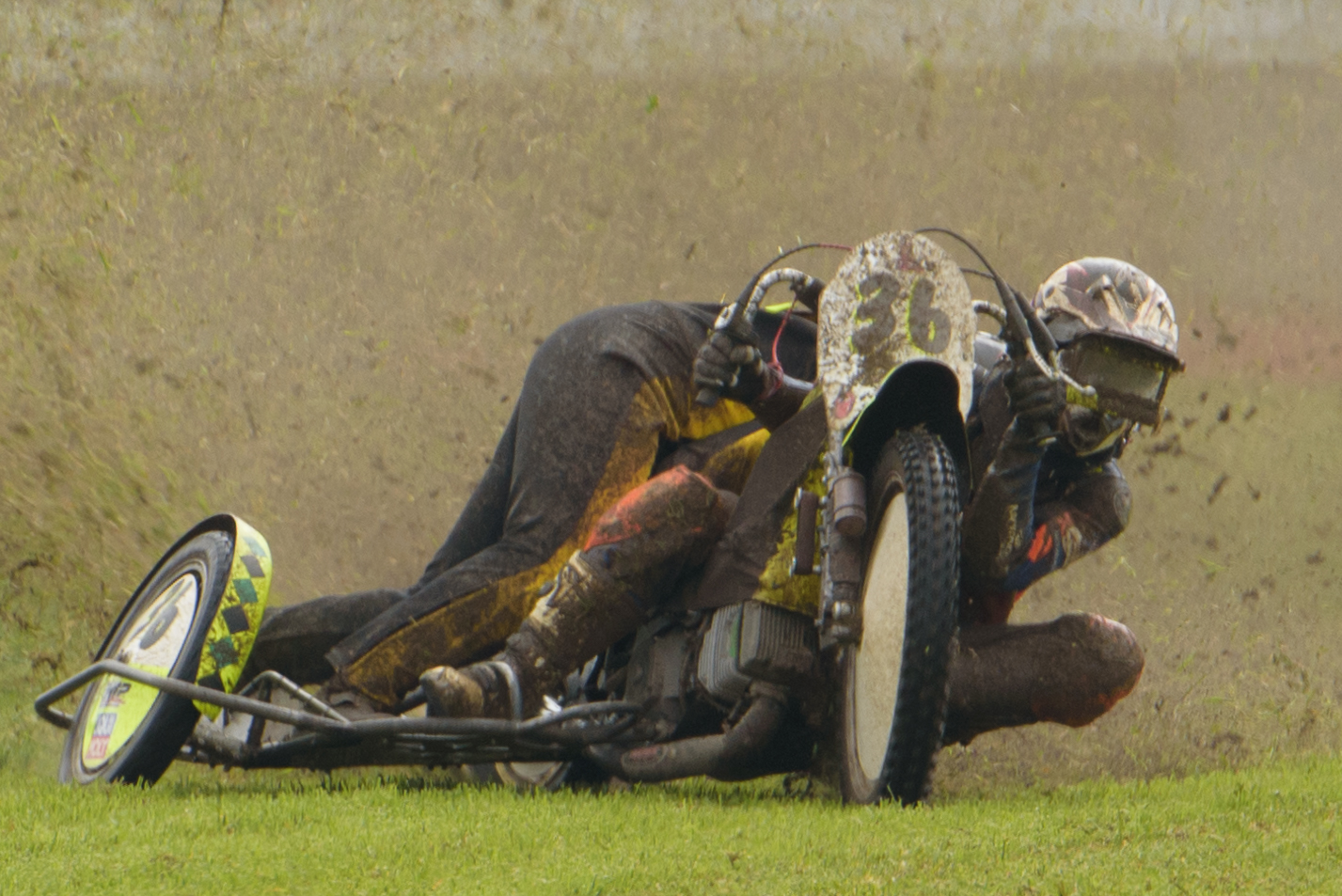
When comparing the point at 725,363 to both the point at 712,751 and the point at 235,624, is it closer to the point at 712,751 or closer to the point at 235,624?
the point at 712,751

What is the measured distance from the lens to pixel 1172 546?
20.4 ft

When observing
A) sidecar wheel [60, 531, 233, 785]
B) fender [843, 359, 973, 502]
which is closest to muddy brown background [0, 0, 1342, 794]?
sidecar wheel [60, 531, 233, 785]

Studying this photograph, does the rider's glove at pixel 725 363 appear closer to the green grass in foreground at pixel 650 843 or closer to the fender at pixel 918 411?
the fender at pixel 918 411

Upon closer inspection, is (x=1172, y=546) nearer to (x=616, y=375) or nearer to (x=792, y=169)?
(x=792, y=169)

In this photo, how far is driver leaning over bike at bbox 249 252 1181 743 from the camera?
9.69ft

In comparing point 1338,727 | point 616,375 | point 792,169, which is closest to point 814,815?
point 616,375

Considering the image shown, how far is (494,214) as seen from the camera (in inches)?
288

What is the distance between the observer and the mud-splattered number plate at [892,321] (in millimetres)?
2816

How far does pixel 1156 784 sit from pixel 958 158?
14.8ft

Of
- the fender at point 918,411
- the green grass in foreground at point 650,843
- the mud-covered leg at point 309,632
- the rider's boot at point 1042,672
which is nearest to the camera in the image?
the green grass in foreground at point 650,843

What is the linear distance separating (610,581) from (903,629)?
796 millimetres

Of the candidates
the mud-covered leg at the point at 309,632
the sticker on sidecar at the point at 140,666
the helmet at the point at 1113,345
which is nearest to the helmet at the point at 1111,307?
the helmet at the point at 1113,345

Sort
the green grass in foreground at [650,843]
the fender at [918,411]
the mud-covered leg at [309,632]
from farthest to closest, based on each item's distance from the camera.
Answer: the mud-covered leg at [309,632] < the fender at [918,411] < the green grass in foreground at [650,843]

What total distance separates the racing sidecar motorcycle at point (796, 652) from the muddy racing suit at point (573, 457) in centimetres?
17
